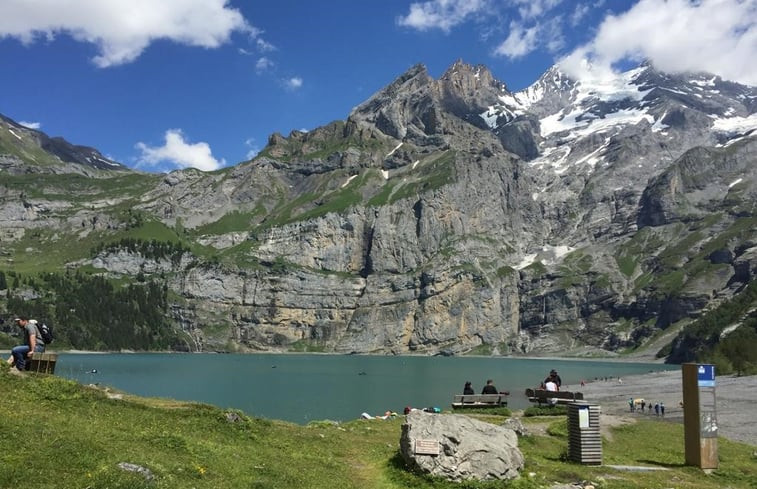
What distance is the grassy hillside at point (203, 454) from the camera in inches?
669

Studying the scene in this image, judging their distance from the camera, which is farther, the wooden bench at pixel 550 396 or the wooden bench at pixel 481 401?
the wooden bench at pixel 481 401

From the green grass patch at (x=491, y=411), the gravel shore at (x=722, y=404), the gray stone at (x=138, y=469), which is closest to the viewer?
the gray stone at (x=138, y=469)

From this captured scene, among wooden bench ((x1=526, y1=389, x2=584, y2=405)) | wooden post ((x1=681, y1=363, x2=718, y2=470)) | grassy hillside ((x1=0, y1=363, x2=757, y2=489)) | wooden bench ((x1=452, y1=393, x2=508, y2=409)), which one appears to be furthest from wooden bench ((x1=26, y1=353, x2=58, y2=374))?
wooden bench ((x1=526, y1=389, x2=584, y2=405))

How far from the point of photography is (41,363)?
27906mm

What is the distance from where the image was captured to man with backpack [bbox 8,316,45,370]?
2702 cm

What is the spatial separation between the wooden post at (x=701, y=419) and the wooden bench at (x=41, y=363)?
3062 cm

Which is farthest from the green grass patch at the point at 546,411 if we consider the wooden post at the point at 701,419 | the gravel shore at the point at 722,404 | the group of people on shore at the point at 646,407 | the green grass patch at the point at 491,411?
the group of people on shore at the point at 646,407

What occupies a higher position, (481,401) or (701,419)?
(701,419)

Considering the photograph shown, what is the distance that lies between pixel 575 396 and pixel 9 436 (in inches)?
1619

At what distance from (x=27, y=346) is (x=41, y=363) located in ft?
3.29

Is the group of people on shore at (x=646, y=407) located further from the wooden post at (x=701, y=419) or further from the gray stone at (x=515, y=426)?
the wooden post at (x=701, y=419)

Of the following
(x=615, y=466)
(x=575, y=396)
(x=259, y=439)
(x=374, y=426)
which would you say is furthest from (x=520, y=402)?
(x=259, y=439)

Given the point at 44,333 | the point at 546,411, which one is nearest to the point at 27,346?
the point at 44,333

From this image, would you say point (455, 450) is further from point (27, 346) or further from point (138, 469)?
point (27, 346)
